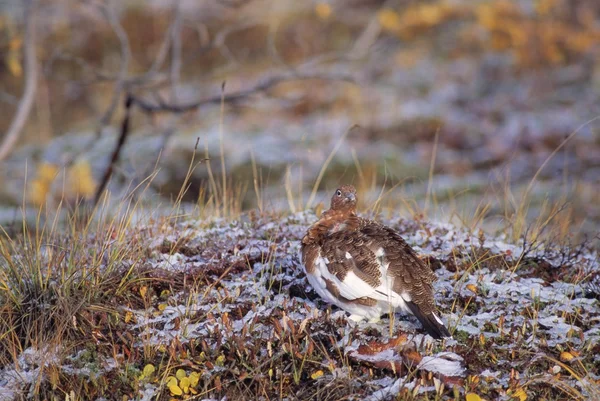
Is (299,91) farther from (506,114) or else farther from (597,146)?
(597,146)

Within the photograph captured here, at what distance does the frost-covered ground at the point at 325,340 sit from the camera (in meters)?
3.13

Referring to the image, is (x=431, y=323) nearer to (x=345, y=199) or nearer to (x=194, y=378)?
(x=345, y=199)

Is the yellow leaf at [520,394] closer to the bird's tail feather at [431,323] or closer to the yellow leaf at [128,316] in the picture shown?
the bird's tail feather at [431,323]

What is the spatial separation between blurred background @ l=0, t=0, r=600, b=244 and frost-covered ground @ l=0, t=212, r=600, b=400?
4819 mm

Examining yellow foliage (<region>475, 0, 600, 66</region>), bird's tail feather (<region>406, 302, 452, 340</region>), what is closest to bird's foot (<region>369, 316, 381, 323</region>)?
bird's tail feather (<region>406, 302, 452, 340</region>)

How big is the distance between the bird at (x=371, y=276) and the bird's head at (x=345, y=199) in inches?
9.3

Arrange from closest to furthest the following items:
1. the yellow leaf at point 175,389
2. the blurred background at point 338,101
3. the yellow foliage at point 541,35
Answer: the yellow leaf at point 175,389, the blurred background at point 338,101, the yellow foliage at point 541,35

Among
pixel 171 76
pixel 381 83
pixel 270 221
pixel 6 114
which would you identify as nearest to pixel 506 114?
pixel 381 83

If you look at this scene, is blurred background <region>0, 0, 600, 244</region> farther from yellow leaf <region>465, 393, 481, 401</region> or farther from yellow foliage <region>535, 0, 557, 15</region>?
yellow leaf <region>465, 393, 481, 401</region>

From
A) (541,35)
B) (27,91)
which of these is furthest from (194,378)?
(541,35)

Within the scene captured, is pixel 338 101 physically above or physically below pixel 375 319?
below

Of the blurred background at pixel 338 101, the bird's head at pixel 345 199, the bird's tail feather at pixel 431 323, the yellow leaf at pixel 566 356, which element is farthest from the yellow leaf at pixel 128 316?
the blurred background at pixel 338 101

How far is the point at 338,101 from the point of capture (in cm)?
1388

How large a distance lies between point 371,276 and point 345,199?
0.61 m
